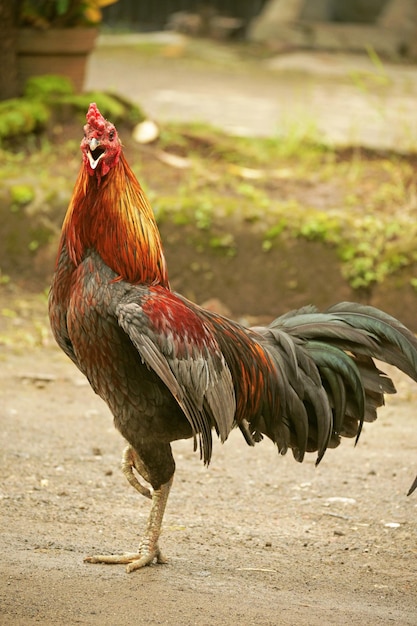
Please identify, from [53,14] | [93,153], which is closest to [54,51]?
[53,14]

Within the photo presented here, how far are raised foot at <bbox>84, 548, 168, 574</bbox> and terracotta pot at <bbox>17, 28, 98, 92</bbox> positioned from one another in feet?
24.0

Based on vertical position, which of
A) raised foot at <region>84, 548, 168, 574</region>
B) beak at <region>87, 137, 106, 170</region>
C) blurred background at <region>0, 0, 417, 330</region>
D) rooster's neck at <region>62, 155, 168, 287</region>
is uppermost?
beak at <region>87, 137, 106, 170</region>

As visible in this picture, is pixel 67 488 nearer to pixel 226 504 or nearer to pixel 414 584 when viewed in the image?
pixel 226 504

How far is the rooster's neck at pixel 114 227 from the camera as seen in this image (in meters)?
3.87

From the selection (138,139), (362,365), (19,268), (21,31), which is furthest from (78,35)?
(362,365)

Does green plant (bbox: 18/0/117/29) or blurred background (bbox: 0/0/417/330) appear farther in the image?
green plant (bbox: 18/0/117/29)

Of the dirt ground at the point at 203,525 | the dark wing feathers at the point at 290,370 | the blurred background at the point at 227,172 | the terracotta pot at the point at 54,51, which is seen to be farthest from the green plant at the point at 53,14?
the dark wing feathers at the point at 290,370

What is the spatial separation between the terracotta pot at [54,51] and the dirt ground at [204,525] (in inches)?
186

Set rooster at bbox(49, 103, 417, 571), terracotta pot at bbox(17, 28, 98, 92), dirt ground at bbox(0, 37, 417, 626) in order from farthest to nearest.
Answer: terracotta pot at bbox(17, 28, 98, 92), rooster at bbox(49, 103, 417, 571), dirt ground at bbox(0, 37, 417, 626)

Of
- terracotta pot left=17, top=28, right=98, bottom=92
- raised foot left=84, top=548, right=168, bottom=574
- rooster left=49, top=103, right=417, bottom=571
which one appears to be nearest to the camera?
rooster left=49, top=103, right=417, bottom=571

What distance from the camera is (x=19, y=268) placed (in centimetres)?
844

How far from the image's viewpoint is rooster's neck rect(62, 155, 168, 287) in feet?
12.7

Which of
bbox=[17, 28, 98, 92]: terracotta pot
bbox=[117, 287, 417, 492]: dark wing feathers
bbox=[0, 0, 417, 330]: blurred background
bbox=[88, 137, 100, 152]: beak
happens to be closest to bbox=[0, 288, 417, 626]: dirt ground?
A: bbox=[117, 287, 417, 492]: dark wing feathers

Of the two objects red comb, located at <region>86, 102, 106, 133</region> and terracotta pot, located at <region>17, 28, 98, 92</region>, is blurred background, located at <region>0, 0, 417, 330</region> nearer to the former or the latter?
terracotta pot, located at <region>17, 28, 98, 92</region>
